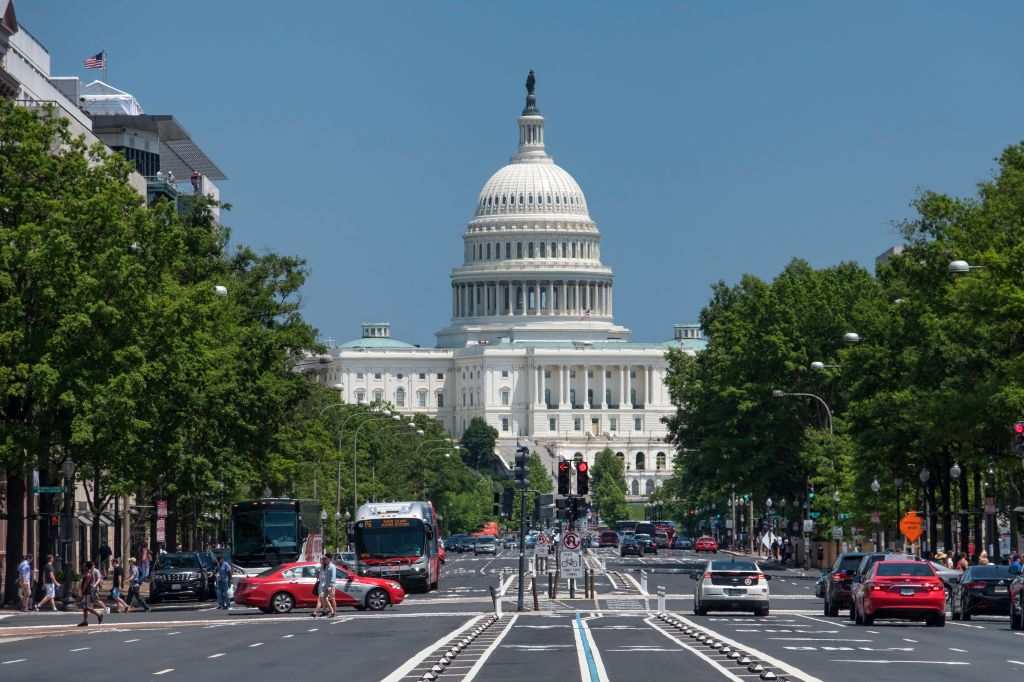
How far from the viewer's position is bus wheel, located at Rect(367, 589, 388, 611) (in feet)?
181

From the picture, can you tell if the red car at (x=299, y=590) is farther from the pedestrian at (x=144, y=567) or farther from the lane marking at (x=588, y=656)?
the lane marking at (x=588, y=656)

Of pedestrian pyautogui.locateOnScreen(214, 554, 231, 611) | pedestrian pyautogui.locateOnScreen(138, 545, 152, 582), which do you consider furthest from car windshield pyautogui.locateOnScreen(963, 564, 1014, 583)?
pedestrian pyautogui.locateOnScreen(138, 545, 152, 582)

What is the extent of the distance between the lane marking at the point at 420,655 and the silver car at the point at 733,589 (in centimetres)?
627

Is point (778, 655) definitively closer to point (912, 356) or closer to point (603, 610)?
point (603, 610)

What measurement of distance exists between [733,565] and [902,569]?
22.8 ft

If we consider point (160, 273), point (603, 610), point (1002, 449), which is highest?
point (160, 273)

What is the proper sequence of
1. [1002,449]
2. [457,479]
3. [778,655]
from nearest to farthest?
1. [778,655]
2. [1002,449]
3. [457,479]

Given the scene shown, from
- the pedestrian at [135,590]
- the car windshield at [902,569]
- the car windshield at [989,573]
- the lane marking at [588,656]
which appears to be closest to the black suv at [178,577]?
the pedestrian at [135,590]

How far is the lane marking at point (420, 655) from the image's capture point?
26734 mm

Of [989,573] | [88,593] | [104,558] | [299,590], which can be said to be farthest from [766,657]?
[104,558]

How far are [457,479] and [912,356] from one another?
418 feet

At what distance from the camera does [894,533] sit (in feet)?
307

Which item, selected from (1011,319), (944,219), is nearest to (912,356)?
(944,219)

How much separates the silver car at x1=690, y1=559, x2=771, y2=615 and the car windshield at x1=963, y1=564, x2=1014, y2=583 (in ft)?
16.0
